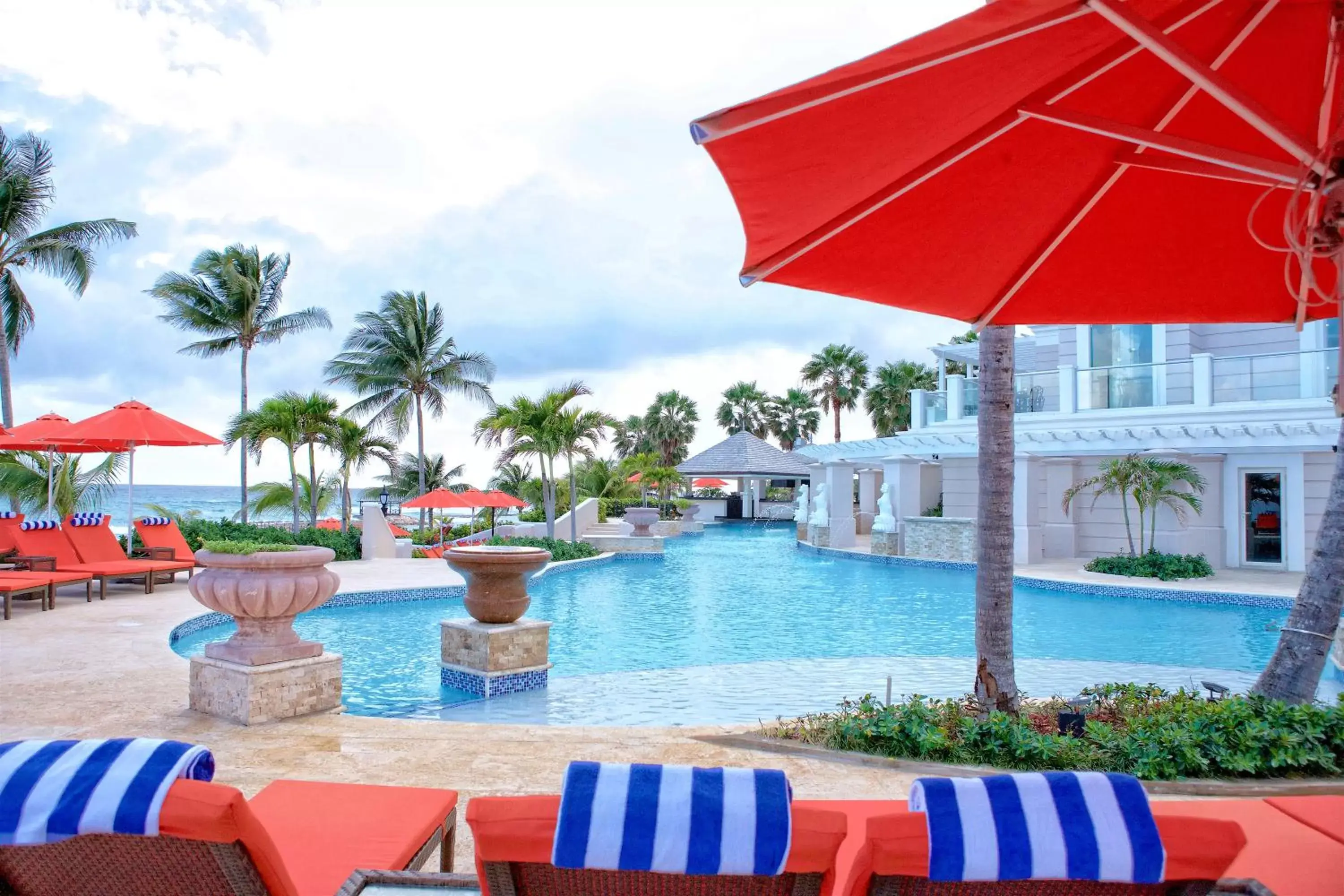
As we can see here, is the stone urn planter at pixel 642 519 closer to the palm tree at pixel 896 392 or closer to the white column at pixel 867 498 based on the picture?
the white column at pixel 867 498

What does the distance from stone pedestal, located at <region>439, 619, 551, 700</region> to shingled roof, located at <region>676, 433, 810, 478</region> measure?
87.2 ft

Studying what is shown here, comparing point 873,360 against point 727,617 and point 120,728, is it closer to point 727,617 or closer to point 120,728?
point 727,617

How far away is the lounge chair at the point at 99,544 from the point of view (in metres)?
13.1

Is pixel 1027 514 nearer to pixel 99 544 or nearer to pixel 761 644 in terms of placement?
pixel 761 644

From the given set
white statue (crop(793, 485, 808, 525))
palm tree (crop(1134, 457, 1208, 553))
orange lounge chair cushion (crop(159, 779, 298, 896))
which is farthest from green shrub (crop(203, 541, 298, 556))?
white statue (crop(793, 485, 808, 525))

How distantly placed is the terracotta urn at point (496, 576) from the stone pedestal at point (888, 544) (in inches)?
596

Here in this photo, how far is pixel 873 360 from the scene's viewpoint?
48750 millimetres

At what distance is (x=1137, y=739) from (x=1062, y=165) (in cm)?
354

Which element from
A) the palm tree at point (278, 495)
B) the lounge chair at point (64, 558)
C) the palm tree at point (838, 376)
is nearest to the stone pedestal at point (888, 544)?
the lounge chair at point (64, 558)

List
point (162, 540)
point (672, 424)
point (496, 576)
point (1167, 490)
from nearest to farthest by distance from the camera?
point (496, 576)
point (162, 540)
point (1167, 490)
point (672, 424)

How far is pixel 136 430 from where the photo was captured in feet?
43.6

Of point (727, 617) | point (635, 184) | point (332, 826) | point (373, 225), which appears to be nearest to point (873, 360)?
point (373, 225)

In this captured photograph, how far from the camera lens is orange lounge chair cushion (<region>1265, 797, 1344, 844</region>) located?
297 centimetres

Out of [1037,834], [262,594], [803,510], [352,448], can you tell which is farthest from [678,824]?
[803,510]
